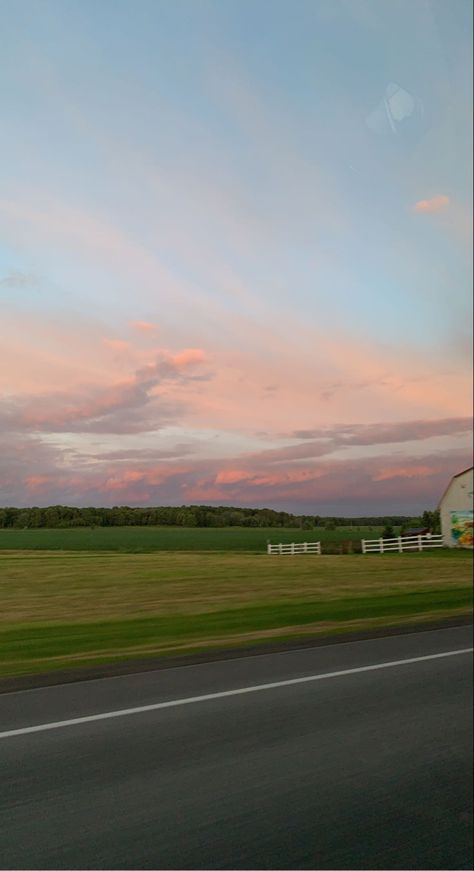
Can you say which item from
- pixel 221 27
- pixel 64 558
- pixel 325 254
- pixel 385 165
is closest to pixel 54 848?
pixel 64 558

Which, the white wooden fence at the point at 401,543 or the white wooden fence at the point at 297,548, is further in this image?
the white wooden fence at the point at 401,543

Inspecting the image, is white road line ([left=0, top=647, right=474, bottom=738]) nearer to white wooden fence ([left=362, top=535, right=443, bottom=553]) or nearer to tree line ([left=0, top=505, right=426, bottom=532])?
tree line ([left=0, top=505, right=426, bottom=532])

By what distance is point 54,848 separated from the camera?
7.81 feet

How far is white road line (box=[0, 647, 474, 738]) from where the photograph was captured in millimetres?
2830

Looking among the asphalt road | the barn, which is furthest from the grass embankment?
the barn

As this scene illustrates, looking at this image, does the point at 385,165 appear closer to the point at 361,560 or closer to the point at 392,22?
the point at 392,22

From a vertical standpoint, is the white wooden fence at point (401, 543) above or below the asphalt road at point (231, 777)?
above

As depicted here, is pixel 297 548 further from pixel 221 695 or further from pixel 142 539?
pixel 142 539

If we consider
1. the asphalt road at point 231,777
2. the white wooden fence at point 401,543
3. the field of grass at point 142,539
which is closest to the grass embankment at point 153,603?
the field of grass at point 142,539

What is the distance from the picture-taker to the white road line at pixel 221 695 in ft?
9.29

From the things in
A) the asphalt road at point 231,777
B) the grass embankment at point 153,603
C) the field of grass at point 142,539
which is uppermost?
the field of grass at point 142,539

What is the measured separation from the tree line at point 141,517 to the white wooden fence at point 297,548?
0.64 feet

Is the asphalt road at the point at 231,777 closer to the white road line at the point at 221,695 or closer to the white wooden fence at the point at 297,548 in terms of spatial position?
the white road line at the point at 221,695

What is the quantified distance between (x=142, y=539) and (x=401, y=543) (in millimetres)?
7241
